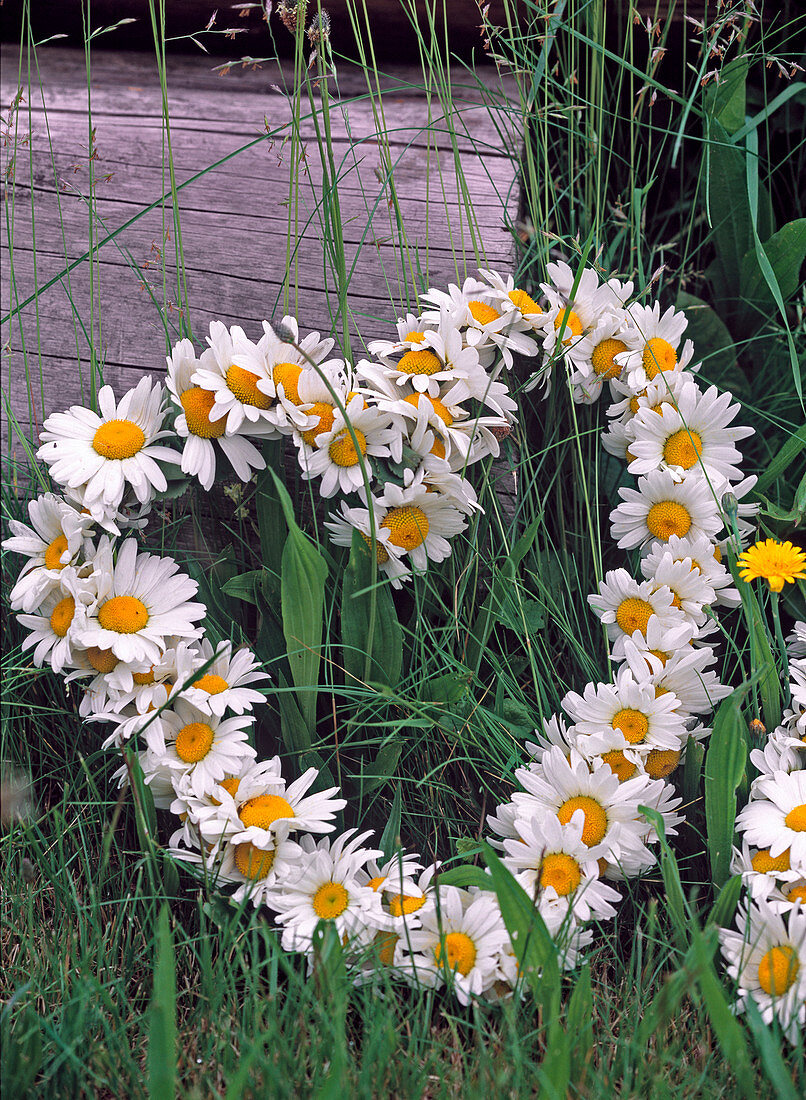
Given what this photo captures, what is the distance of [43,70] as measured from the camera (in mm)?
1930

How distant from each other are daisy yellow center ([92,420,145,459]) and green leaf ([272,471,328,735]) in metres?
0.19

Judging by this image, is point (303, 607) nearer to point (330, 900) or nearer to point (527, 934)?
point (330, 900)

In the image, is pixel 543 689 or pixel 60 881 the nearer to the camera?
pixel 60 881

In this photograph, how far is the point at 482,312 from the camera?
115 centimetres

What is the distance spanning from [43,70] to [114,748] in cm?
160

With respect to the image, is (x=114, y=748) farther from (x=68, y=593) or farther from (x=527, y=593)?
(x=527, y=593)

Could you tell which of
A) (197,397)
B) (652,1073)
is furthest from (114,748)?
(652,1073)

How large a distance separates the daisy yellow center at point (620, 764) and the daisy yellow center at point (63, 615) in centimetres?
66

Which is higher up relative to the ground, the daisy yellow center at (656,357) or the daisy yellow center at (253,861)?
the daisy yellow center at (656,357)

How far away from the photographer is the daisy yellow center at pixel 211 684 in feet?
3.36

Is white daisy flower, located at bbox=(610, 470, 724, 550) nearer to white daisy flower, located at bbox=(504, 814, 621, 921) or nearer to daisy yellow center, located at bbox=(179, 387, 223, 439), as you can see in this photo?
white daisy flower, located at bbox=(504, 814, 621, 921)

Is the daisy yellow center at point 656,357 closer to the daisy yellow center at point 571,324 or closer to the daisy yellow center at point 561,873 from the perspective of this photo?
the daisy yellow center at point 571,324

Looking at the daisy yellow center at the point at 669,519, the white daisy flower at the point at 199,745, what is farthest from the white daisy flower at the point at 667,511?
the white daisy flower at the point at 199,745

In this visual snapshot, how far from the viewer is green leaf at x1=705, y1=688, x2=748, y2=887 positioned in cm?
96
